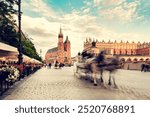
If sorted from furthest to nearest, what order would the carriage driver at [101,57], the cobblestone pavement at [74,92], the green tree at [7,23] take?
the green tree at [7,23] < the carriage driver at [101,57] < the cobblestone pavement at [74,92]

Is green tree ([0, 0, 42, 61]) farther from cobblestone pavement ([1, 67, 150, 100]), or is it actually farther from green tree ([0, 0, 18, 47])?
cobblestone pavement ([1, 67, 150, 100])

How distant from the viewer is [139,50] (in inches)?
7618

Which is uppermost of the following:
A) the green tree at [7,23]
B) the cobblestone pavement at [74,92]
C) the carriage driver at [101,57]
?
the green tree at [7,23]

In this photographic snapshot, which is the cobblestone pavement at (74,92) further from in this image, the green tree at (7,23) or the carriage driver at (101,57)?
the green tree at (7,23)

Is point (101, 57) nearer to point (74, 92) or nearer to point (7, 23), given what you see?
point (74, 92)

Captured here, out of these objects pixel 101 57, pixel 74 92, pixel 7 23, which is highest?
pixel 7 23

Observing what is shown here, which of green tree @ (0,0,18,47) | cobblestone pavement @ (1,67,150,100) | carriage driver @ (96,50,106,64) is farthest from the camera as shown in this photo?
green tree @ (0,0,18,47)

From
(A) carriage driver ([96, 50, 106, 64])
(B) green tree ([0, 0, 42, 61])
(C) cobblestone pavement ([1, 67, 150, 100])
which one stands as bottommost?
(C) cobblestone pavement ([1, 67, 150, 100])

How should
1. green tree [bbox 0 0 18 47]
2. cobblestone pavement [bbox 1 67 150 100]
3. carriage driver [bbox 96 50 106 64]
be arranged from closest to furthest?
cobblestone pavement [bbox 1 67 150 100] < carriage driver [bbox 96 50 106 64] < green tree [bbox 0 0 18 47]

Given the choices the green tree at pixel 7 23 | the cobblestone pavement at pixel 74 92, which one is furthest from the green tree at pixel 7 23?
the cobblestone pavement at pixel 74 92

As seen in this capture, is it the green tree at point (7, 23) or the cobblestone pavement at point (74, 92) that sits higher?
the green tree at point (7, 23)

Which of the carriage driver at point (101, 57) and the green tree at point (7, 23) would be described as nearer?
the carriage driver at point (101, 57)

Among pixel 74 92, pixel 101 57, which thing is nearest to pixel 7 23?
pixel 101 57

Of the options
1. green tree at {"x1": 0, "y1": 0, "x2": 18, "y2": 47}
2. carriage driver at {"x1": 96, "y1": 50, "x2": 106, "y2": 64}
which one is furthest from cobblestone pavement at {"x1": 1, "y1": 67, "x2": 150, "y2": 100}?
green tree at {"x1": 0, "y1": 0, "x2": 18, "y2": 47}
